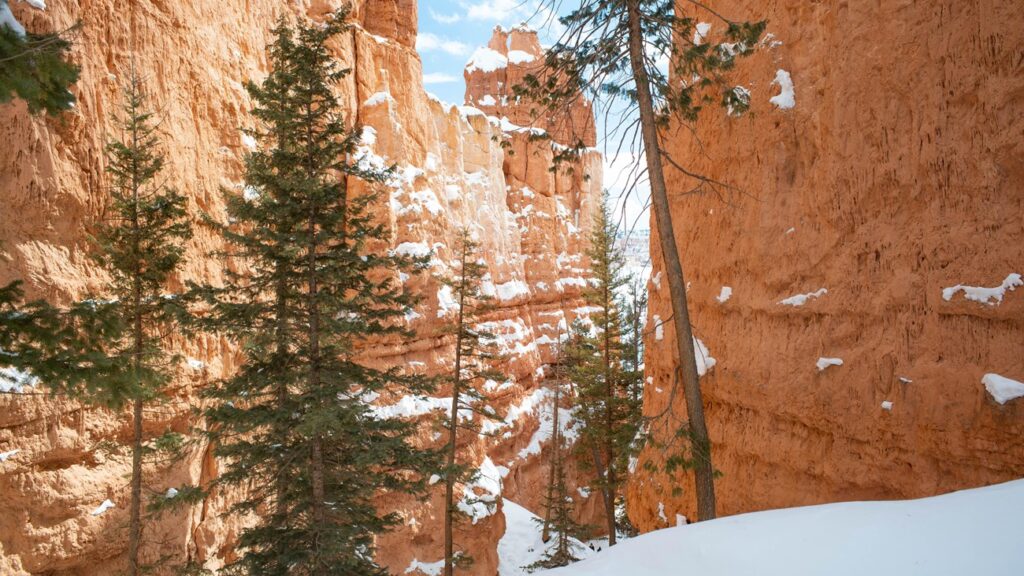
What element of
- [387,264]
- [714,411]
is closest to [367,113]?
[387,264]

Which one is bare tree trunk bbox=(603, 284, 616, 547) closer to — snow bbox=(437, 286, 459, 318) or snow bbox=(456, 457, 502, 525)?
snow bbox=(456, 457, 502, 525)

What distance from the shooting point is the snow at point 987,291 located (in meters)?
4.39

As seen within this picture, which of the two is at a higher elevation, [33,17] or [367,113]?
[367,113]

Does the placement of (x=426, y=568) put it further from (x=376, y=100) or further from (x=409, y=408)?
(x=376, y=100)

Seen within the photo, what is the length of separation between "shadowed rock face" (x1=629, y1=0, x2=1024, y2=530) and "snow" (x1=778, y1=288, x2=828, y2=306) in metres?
0.05

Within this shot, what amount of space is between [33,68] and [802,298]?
834 cm

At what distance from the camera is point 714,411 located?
7.71 m

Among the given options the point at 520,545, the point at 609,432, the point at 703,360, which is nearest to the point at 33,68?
the point at 703,360

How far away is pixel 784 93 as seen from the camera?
22.0 feet

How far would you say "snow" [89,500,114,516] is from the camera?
32.5 feet

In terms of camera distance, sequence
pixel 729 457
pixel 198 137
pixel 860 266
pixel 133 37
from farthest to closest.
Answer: pixel 198 137, pixel 133 37, pixel 729 457, pixel 860 266

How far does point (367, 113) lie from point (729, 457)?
19010mm

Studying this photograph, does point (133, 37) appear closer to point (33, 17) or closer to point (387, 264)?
point (33, 17)

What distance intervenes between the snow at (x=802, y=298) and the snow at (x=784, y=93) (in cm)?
258
